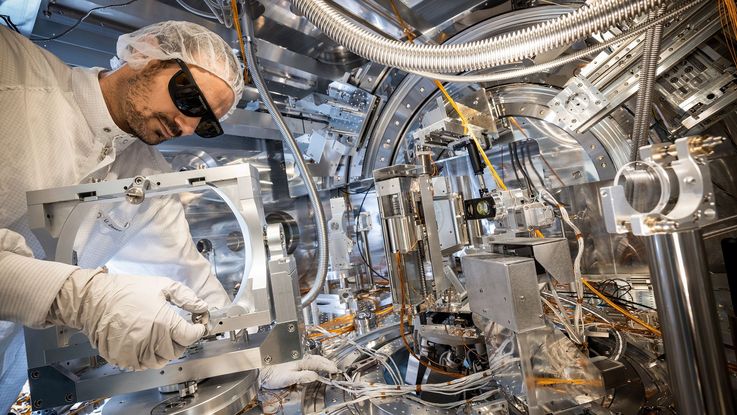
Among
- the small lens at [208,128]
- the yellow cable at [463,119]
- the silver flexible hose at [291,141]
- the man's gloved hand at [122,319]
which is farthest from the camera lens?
the yellow cable at [463,119]

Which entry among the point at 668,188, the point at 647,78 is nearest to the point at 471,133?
the point at 647,78

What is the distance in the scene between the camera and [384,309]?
238 centimetres

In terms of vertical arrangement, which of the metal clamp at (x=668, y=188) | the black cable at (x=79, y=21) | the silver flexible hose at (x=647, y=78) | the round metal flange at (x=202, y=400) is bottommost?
the round metal flange at (x=202, y=400)

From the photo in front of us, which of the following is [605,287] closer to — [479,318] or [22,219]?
[479,318]

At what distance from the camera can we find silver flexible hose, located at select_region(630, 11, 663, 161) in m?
1.12

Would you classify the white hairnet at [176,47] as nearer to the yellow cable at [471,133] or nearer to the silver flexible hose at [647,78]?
the yellow cable at [471,133]

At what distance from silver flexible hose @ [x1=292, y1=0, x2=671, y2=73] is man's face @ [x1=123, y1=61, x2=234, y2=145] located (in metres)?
0.60

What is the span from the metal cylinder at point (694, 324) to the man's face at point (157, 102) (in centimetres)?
158

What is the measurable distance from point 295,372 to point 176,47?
1.39 m

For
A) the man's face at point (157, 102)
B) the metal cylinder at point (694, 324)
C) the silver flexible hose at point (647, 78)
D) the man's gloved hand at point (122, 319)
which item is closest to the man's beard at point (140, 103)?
the man's face at point (157, 102)

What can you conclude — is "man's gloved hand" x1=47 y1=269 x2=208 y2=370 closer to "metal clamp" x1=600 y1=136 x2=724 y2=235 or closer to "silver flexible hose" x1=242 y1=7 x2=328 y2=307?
"silver flexible hose" x1=242 y1=7 x2=328 y2=307

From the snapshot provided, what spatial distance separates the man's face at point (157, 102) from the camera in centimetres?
131

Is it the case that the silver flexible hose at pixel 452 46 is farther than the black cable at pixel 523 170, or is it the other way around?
the black cable at pixel 523 170

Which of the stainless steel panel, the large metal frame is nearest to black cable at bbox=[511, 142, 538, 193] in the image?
the stainless steel panel
